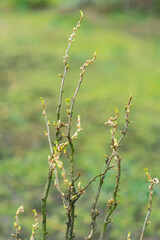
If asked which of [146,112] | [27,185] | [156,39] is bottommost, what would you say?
[27,185]

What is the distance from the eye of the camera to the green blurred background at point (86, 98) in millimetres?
4086

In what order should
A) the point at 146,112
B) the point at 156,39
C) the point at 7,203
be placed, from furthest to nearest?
the point at 156,39 < the point at 146,112 < the point at 7,203

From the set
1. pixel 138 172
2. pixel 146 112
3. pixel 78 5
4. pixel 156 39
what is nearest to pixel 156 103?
pixel 146 112

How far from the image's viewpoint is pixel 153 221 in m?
3.85

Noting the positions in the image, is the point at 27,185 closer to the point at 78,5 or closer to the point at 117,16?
the point at 117,16

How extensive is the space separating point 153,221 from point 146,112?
257 cm

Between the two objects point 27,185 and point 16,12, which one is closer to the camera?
point 27,185

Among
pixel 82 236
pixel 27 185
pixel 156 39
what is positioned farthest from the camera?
pixel 156 39

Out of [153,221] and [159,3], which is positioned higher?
[159,3]

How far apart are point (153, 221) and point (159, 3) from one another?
8890 millimetres

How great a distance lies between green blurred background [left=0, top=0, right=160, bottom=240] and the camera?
161 inches

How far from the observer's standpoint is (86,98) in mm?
6648

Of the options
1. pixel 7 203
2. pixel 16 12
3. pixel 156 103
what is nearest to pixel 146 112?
pixel 156 103

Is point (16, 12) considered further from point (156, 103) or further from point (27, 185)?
point (27, 185)
